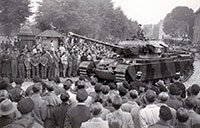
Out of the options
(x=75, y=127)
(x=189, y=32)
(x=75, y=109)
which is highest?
(x=189, y=32)

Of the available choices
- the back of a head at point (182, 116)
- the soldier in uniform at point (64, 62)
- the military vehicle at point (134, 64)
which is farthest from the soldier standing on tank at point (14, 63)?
the back of a head at point (182, 116)

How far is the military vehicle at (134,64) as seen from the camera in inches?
476

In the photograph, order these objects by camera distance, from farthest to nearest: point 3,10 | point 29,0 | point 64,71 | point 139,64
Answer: point 29,0
point 3,10
point 64,71
point 139,64

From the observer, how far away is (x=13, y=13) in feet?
89.0

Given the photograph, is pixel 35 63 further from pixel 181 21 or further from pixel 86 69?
pixel 181 21

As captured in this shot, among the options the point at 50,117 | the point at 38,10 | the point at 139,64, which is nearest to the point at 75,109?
the point at 50,117

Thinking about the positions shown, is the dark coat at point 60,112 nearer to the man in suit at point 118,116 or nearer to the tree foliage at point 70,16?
the man in suit at point 118,116

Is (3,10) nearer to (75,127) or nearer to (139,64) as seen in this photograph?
(139,64)

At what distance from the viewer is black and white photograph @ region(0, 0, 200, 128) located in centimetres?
468

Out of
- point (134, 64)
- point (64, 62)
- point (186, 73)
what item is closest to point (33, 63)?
point (64, 62)

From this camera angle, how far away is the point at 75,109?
196 inches

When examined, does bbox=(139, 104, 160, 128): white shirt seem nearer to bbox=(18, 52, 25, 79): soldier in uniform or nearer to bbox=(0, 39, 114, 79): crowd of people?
bbox=(0, 39, 114, 79): crowd of people

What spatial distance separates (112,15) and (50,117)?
4291 cm

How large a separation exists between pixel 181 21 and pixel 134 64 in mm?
51958
